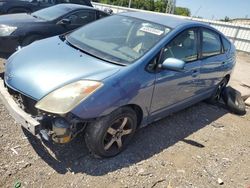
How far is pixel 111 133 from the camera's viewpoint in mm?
3395

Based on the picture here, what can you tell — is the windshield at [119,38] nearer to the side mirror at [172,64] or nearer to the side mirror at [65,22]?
the side mirror at [172,64]

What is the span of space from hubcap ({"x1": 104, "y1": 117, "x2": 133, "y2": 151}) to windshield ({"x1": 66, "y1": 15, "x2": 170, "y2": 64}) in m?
0.72

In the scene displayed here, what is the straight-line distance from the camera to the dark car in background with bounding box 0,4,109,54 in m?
6.39

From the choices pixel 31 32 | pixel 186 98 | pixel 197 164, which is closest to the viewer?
pixel 197 164

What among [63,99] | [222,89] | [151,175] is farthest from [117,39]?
[222,89]

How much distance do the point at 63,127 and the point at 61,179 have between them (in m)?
0.59

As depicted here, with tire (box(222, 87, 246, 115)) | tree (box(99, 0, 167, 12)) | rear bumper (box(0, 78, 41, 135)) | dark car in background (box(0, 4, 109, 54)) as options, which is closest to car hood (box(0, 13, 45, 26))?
dark car in background (box(0, 4, 109, 54))

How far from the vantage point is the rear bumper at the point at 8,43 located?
6312 mm

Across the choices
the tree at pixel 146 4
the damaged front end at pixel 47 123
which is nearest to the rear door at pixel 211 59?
the damaged front end at pixel 47 123

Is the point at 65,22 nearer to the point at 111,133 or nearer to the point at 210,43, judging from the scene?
the point at 210,43

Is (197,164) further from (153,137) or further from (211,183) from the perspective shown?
(153,137)

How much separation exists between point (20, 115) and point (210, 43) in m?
3.43

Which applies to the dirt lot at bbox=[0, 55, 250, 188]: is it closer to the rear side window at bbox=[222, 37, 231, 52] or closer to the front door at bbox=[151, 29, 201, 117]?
the front door at bbox=[151, 29, 201, 117]

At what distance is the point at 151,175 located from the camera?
3.42 metres
